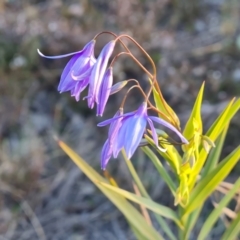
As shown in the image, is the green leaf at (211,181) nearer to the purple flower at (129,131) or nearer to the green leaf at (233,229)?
the green leaf at (233,229)

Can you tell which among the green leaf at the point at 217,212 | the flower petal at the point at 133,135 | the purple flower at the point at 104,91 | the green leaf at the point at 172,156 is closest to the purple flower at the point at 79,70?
the purple flower at the point at 104,91

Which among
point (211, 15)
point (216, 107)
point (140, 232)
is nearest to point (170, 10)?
point (211, 15)

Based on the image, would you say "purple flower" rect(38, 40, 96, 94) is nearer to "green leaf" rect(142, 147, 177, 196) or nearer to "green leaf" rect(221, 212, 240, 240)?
"green leaf" rect(142, 147, 177, 196)

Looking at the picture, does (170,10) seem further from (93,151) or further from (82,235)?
(82,235)

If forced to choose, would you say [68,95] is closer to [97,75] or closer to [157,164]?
[157,164]

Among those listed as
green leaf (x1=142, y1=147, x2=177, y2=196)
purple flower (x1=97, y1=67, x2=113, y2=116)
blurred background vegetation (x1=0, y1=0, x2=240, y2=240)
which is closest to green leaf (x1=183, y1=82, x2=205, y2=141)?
green leaf (x1=142, y1=147, x2=177, y2=196)

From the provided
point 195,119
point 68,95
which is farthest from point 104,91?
point 68,95
